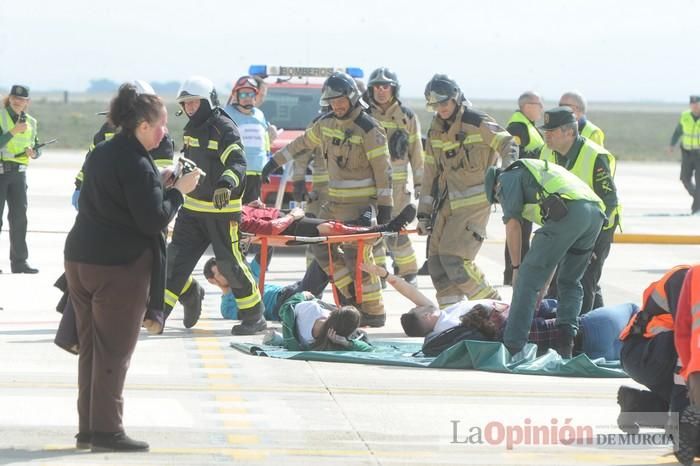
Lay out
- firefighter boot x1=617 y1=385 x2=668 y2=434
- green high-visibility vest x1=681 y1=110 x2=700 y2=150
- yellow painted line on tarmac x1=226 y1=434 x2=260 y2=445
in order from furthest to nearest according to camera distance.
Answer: green high-visibility vest x1=681 y1=110 x2=700 y2=150, firefighter boot x1=617 y1=385 x2=668 y2=434, yellow painted line on tarmac x1=226 y1=434 x2=260 y2=445

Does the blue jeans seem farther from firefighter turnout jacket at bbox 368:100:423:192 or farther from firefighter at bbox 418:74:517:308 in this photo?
firefighter turnout jacket at bbox 368:100:423:192

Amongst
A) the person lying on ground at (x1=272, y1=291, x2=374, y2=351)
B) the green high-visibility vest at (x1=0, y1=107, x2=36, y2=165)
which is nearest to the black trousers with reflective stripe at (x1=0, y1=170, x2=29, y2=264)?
the green high-visibility vest at (x1=0, y1=107, x2=36, y2=165)

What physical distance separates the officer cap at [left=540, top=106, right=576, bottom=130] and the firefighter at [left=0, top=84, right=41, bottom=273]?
656 centimetres

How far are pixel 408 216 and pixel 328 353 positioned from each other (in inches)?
83.2

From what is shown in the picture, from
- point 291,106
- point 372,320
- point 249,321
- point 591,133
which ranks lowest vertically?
point 372,320

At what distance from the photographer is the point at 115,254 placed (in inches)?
288

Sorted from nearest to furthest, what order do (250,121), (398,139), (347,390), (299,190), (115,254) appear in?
(115,254)
(347,390)
(398,139)
(250,121)
(299,190)

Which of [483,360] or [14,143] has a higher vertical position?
[14,143]

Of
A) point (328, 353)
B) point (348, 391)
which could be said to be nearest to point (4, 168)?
point (328, 353)

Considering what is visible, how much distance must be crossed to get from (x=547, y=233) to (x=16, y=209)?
24.1 feet

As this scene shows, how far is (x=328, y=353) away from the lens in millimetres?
10484

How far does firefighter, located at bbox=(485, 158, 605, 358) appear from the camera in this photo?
10023 mm

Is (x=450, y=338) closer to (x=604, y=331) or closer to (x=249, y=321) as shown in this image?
(x=604, y=331)

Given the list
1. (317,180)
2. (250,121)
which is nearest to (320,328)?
(317,180)
